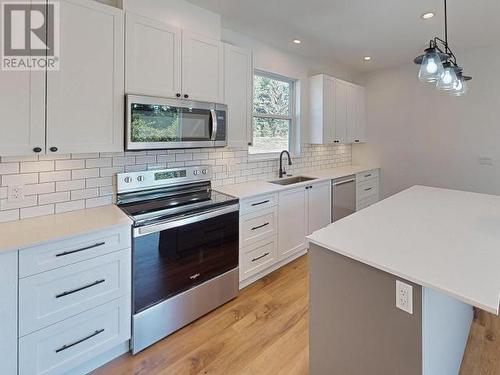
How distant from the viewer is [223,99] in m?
2.60

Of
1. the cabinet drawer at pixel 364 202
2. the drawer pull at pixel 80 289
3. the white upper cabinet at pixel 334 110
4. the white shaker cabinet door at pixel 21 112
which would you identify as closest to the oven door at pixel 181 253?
the drawer pull at pixel 80 289

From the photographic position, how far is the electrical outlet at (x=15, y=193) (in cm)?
177

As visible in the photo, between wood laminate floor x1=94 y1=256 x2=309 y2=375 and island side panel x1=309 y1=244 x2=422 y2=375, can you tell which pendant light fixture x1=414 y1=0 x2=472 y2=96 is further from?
wood laminate floor x1=94 y1=256 x2=309 y2=375

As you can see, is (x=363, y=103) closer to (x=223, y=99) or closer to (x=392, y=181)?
(x=392, y=181)

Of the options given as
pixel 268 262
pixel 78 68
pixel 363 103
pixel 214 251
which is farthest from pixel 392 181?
pixel 78 68

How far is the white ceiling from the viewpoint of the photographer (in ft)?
8.22

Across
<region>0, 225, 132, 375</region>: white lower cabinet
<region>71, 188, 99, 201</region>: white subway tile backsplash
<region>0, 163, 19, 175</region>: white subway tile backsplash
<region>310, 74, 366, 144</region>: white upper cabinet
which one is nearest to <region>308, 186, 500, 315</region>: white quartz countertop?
<region>0, 225, 132, 375</region>: white lower cabinet

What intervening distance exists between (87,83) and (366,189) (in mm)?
4182

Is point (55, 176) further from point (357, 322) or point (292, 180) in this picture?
point (292, 180)

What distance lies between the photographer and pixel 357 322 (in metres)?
1.32

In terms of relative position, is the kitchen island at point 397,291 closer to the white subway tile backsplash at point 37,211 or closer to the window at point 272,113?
the white subway tile backsplash at point 37,211

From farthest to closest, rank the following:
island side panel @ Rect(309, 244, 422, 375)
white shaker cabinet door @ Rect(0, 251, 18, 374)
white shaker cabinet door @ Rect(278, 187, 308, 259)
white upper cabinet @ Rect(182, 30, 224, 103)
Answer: white shaker cabinet door @ Rect(278, 187, 308, 259)
white upper cabinet @ Rect(182, 30, 224, 103)
white shaker cabinet door @ Rect(0, 251, 18, 374)
island side panel @ Rect(309, 244, 422, 375)

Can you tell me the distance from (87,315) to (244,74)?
7.88ft

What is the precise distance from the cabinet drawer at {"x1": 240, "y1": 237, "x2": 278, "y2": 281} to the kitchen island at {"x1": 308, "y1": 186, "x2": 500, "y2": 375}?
1.18 metres
